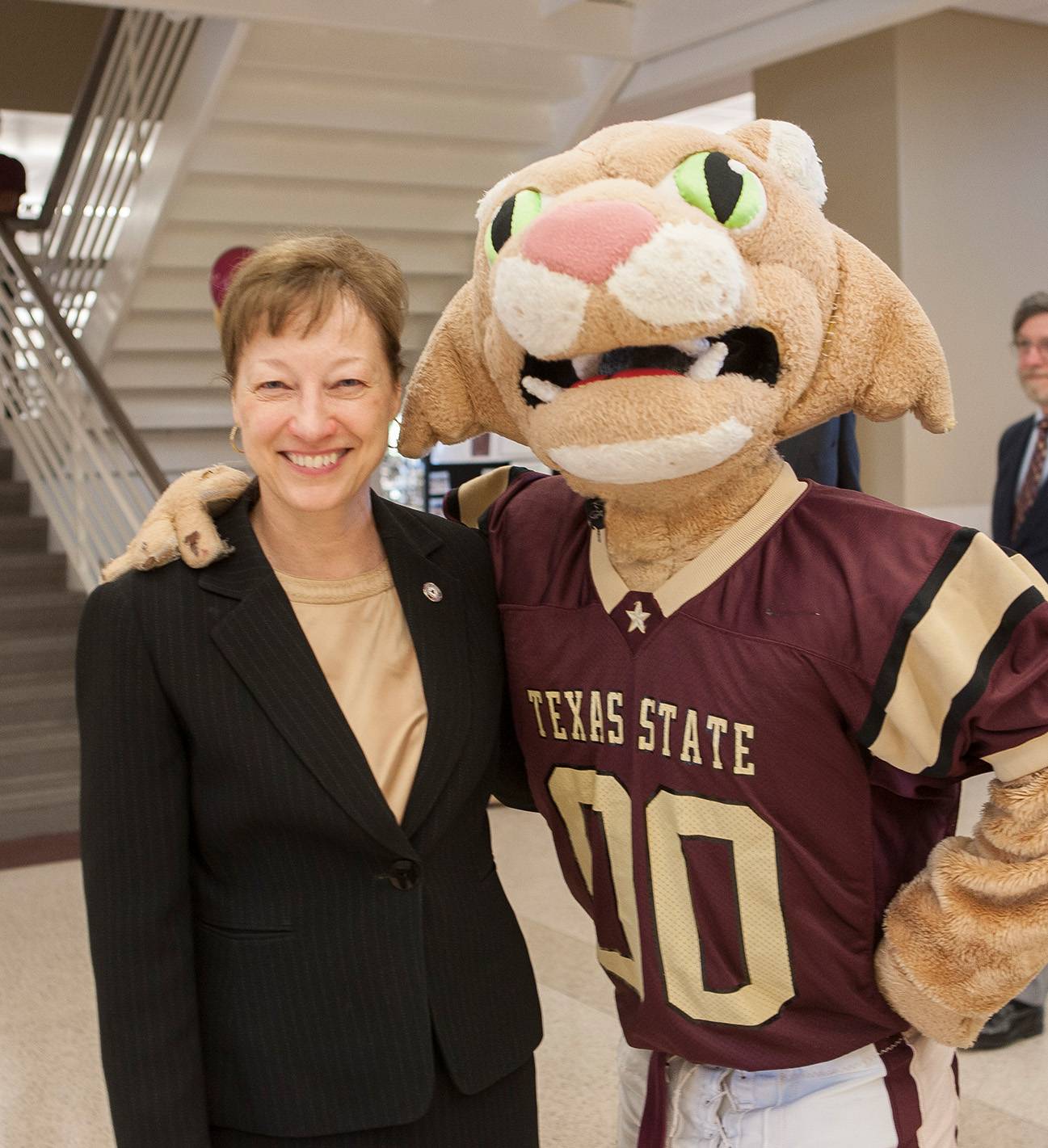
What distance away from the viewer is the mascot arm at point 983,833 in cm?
130

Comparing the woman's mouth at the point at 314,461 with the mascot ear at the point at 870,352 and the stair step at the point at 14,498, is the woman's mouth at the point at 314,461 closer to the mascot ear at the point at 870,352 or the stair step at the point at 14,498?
the mascot ear at the point at 870,352

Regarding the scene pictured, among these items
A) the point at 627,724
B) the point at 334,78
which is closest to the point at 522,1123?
the point at 627,724

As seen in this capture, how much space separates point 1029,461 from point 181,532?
3218mm

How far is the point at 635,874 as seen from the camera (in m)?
1.44

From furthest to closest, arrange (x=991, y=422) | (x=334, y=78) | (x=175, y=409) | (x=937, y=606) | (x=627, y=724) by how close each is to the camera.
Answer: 1. (x=175, y=409)
2. (x=991, y=422)
3. (x=334, y=78)
4. (x=627, y=724)
5. (x=937, y=606)

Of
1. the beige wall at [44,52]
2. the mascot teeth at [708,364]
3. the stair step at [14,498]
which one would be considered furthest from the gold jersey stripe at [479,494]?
the beige wall at [44,52]

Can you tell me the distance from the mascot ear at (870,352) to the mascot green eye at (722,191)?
14 centimetres

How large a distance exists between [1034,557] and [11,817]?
3629 mm

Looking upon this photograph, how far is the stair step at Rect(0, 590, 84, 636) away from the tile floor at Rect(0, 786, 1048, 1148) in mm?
1752

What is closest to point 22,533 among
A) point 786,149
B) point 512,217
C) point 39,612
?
point 39,612

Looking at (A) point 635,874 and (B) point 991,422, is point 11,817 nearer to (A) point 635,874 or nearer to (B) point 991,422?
(A) point 635,874

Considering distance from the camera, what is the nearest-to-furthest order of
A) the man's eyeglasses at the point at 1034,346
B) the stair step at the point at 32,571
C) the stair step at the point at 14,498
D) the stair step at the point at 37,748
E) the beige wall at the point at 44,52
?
the man's eyeglasses at the point at 1034,346 → the stair step at the point at 37,748 → the stair step at the point at 32,571 → the stair step at the point at 14,498 → the beige wall at the point at 44,52

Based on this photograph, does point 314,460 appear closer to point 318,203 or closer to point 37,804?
point 37,804

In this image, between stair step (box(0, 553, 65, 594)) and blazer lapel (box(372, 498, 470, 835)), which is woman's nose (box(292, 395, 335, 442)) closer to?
blazer lapel (box(372, 498, 470, 835))
